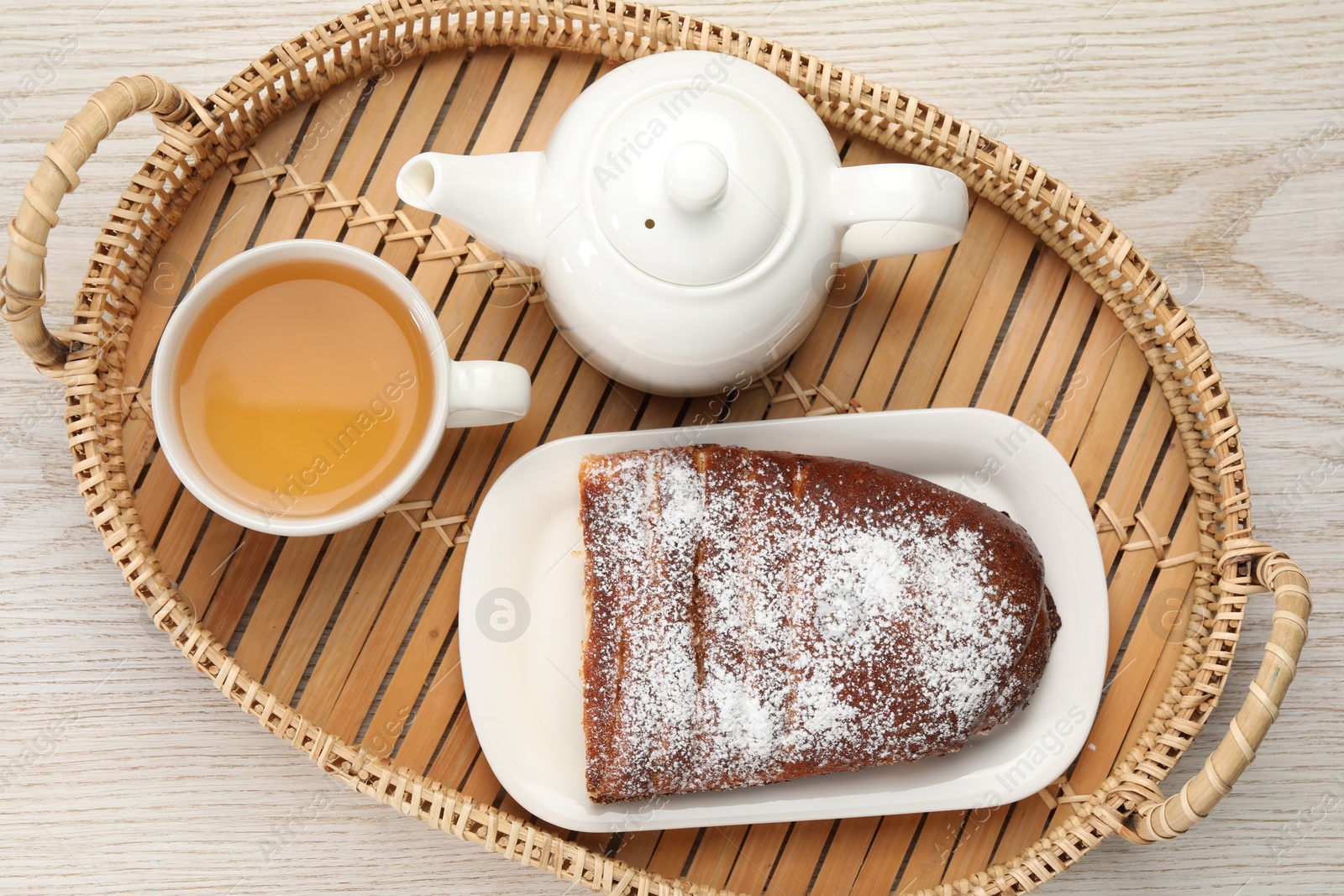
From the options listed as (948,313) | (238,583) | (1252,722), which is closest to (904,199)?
(948,313)

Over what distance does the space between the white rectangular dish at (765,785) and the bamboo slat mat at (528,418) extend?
72mm

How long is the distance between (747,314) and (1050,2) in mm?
739

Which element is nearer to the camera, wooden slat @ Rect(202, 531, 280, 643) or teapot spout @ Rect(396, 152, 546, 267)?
teapot spout @ Rect(396, 152, 546, 267)

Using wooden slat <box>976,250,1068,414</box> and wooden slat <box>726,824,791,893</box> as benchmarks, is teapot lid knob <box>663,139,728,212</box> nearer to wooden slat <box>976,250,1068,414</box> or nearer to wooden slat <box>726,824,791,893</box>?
wooden slat <box>976,250,1068,414</box>

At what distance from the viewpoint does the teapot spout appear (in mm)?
896

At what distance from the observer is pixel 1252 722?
0.97 meters

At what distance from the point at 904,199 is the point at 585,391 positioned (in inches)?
18.4

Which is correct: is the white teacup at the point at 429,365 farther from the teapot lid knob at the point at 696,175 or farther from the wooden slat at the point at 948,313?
the wooden slat at the point at 948,313

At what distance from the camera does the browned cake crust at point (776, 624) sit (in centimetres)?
104

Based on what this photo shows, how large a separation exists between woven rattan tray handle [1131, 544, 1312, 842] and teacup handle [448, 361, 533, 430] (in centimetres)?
81

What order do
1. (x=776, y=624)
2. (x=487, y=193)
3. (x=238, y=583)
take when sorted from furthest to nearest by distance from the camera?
(x=238, y=583)
(x=776, y=624)
(x=487, y=193)

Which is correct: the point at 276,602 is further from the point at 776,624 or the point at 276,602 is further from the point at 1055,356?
the point at 1055,356

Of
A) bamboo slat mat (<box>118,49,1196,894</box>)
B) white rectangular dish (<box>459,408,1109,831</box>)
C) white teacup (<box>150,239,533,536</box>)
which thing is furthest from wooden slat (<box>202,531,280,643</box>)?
white rectangular dish (<box>459,408,1109,831</box>)

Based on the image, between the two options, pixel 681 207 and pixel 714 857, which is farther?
pixel 714 857
